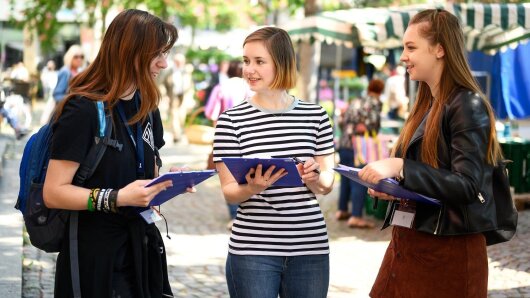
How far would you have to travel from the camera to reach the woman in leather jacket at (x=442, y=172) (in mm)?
3643

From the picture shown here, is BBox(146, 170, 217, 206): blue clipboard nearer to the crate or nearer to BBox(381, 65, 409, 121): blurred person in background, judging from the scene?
the crate

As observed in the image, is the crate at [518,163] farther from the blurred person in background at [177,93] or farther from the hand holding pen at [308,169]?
the blurred person in background at [177,93]

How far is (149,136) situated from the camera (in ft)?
13.1

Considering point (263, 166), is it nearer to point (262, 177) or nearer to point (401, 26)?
point (262, 177)

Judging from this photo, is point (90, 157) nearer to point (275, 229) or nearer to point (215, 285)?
point (275, 229)

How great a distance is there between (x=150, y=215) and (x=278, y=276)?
0.65 metres

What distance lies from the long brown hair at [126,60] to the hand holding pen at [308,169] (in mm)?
681

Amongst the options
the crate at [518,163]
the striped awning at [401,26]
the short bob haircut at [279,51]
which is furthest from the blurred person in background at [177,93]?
the short bob haircut at [279,51]

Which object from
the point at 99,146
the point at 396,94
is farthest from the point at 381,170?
the point at 396,94

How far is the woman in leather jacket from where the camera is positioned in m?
3.64

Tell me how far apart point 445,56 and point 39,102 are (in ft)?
139

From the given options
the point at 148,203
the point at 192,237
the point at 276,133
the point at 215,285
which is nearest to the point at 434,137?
the point at 276,133

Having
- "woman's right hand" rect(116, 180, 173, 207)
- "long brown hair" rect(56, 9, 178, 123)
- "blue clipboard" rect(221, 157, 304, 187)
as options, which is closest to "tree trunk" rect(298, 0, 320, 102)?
"blue clipboard" rect(221, 157, 304, 187)

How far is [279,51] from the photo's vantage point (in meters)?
4.29
